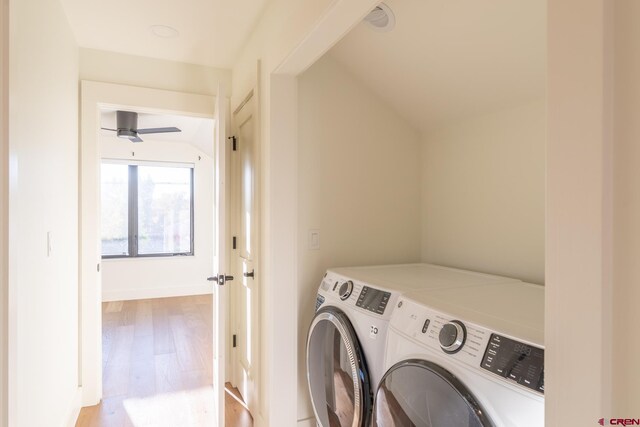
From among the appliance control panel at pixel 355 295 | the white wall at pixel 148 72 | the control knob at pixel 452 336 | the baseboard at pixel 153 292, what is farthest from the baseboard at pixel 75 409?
the baseboard at pixel 153 292

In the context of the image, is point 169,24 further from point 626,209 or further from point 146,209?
point 146,209

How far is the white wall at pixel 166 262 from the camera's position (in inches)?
211

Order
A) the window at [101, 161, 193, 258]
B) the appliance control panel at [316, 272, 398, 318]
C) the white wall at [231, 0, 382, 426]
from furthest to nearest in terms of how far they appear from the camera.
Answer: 1. the window at [101, 161, 193, 258]
2. the white wall at [231, 0, 382, 426]
3. the appliance control panel at [316, 272, 398, 318]

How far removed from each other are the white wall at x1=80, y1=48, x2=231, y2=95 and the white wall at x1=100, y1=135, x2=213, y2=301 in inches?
125

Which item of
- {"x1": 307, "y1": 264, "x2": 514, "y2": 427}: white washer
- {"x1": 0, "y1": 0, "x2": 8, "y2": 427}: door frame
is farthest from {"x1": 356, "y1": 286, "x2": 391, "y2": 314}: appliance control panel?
{"x1": 0, "y1": 0, "x2": 8, "y2": 427}: door frame

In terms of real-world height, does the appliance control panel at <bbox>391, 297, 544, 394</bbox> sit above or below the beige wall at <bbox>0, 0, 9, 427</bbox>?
below

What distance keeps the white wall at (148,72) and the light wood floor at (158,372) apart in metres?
2.18

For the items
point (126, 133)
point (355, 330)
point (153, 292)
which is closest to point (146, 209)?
point (153, 292)

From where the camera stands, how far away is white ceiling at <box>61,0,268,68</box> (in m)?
1.91

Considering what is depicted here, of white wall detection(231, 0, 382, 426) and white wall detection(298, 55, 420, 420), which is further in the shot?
white wall detection(298, 55, 420, 420)

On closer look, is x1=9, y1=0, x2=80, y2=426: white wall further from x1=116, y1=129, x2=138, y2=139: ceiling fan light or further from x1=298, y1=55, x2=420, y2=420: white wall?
x1=116, y1=129, x2=138, y2=139: ceiling fan light

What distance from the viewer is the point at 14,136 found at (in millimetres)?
1100

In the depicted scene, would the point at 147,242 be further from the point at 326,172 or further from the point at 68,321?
the point at 326,172

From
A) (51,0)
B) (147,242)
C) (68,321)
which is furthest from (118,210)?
(51,0)
